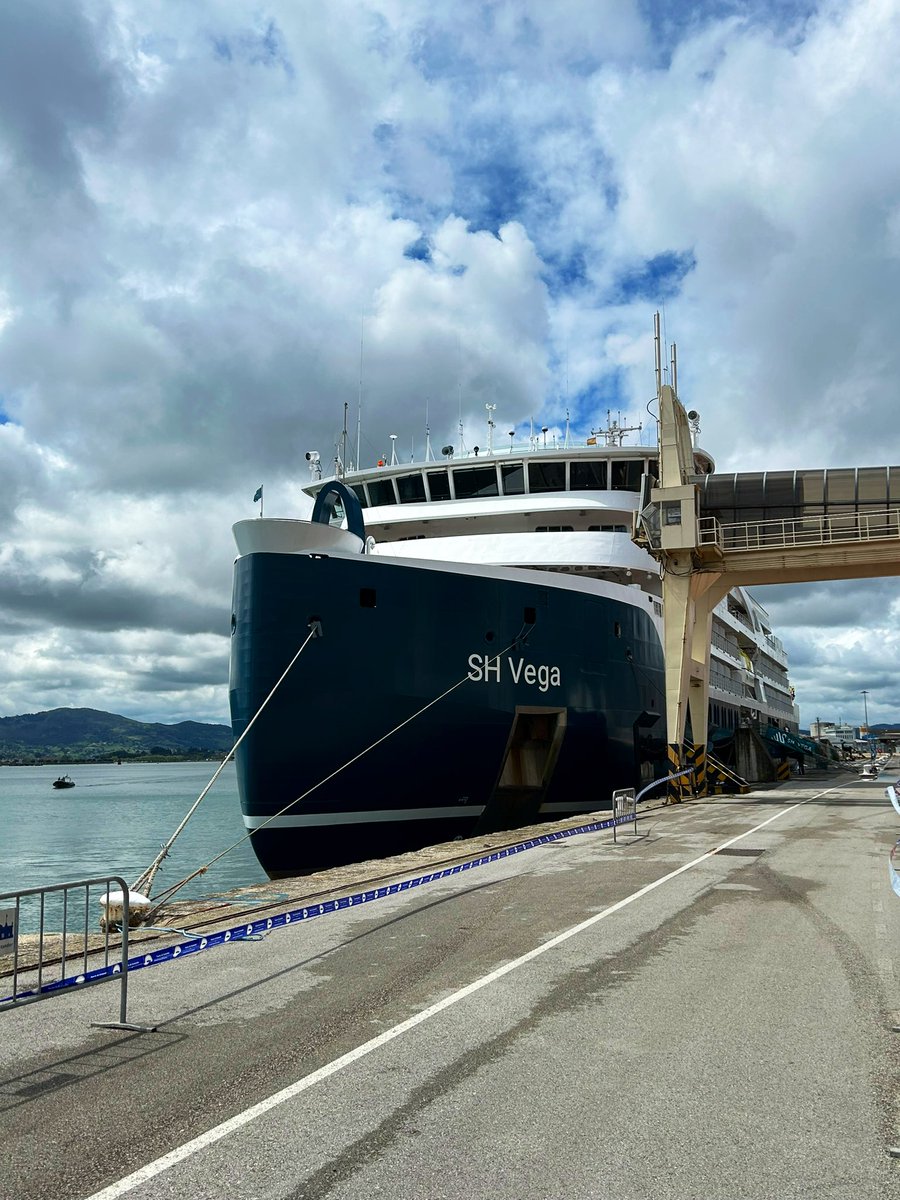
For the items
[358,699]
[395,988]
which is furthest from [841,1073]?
[358,699]

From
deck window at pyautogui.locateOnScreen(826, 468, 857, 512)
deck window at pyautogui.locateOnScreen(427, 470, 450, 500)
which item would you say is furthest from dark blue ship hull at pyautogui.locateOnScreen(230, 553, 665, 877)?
deck window at pyautogui.locateOnScreen(826, 468, 857, 512)

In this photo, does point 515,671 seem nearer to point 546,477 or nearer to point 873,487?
point 546,477

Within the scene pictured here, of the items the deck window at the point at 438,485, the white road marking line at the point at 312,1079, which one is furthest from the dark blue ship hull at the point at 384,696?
the white road marking line at the point at 312,1079

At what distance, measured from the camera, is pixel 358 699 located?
14891 millimetres

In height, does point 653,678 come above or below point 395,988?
above

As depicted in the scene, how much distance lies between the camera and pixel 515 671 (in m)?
17.0

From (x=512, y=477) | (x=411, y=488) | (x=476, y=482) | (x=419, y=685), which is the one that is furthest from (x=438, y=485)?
(x=419, y=685)

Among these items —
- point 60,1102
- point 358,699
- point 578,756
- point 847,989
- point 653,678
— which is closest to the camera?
point 60,1102

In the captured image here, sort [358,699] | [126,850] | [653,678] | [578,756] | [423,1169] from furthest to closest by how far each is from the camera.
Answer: [126,850] → [653,678] → [578,756] → [358,699] → [423,1169]

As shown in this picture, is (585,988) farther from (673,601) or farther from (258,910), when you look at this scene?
(673,601)

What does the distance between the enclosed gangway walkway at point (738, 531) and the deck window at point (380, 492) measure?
6.86 m

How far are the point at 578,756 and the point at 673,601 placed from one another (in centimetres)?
630

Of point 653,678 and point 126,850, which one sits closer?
point 653,678

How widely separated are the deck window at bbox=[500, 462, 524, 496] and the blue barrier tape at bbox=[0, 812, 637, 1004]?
11618 millimetres
